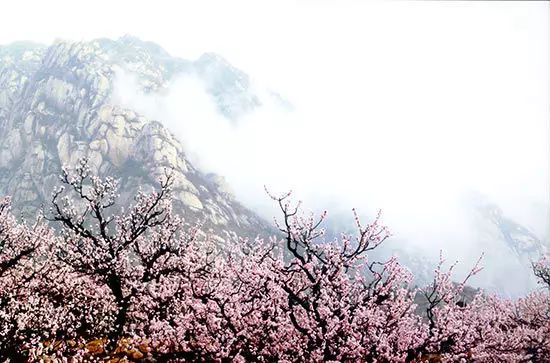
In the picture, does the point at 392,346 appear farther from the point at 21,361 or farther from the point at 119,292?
the point at 21,361

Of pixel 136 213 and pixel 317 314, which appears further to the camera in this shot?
pixel 136 213

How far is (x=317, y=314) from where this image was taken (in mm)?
16266

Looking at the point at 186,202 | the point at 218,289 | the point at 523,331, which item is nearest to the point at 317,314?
the point at 218,289

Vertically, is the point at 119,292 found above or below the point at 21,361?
above

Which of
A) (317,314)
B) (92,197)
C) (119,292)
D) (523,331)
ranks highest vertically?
(523,331)

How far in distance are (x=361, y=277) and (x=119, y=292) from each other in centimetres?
1223

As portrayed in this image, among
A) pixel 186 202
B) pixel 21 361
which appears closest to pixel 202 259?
pixel 21 361

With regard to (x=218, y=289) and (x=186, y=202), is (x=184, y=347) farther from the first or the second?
(x=186, y=202)

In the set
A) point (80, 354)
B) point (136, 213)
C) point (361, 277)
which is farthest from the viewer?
point (136, 213)

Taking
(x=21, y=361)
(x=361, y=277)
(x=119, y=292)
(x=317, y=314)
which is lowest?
(x=21, y=361)

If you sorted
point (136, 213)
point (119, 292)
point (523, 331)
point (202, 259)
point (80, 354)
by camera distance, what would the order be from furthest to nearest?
point (523, 331) → point (202, 259) → point (136, 213) → point (119, 292) → point (80, 354)

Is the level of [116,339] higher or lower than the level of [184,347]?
lower

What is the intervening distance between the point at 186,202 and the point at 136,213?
567ft

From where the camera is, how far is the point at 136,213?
77.3ft
